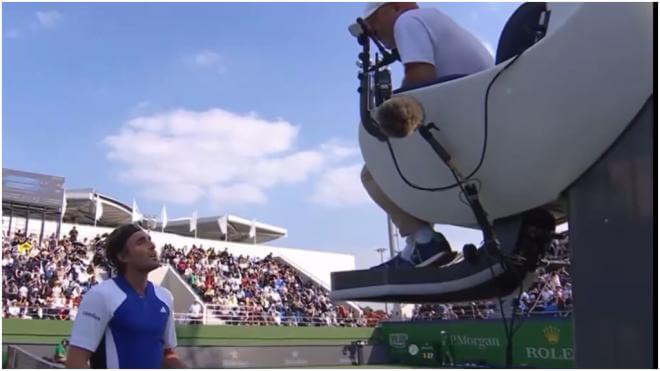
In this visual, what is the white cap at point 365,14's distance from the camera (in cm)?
286

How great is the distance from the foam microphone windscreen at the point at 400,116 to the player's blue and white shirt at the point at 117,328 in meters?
1.21

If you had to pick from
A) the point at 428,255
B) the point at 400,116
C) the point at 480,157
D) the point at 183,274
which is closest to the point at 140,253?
the point at 428,255

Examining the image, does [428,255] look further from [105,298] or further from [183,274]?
[183,274]

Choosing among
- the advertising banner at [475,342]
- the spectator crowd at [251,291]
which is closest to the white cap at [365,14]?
the advertising banner at [475,342]

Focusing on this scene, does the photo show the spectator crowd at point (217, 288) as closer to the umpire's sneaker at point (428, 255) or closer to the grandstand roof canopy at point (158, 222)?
the grandstand roof canopy at point (158, 222)

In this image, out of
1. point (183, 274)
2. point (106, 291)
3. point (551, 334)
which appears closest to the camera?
point (106, 291)

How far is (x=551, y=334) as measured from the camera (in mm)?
15672

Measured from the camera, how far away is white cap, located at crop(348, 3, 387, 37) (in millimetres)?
2863

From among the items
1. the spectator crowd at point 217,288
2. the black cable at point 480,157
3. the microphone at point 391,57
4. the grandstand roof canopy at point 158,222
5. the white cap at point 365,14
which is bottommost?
the black cable at point 480,157

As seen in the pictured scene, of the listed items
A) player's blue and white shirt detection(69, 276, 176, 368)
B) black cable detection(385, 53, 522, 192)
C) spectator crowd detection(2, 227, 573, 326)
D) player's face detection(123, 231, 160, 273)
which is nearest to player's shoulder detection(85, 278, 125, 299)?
player's blue and white shirt detection(69, 276, 176, 368)

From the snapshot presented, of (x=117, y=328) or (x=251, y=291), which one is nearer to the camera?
(x=117, y=328)

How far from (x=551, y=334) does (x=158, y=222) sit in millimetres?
27022

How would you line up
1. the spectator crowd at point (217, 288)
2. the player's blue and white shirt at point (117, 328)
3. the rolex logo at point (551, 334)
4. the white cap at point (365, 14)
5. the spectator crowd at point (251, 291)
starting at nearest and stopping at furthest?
the player's blue and white shirt at point (117, 328) < the white cap at point (365, 14) < the rolex logo at point (551, 334) < the spectator crowd at point (217, 288) < the spectator crowd at point (251, 291)

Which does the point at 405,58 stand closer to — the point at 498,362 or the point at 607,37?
the point at 607,37
